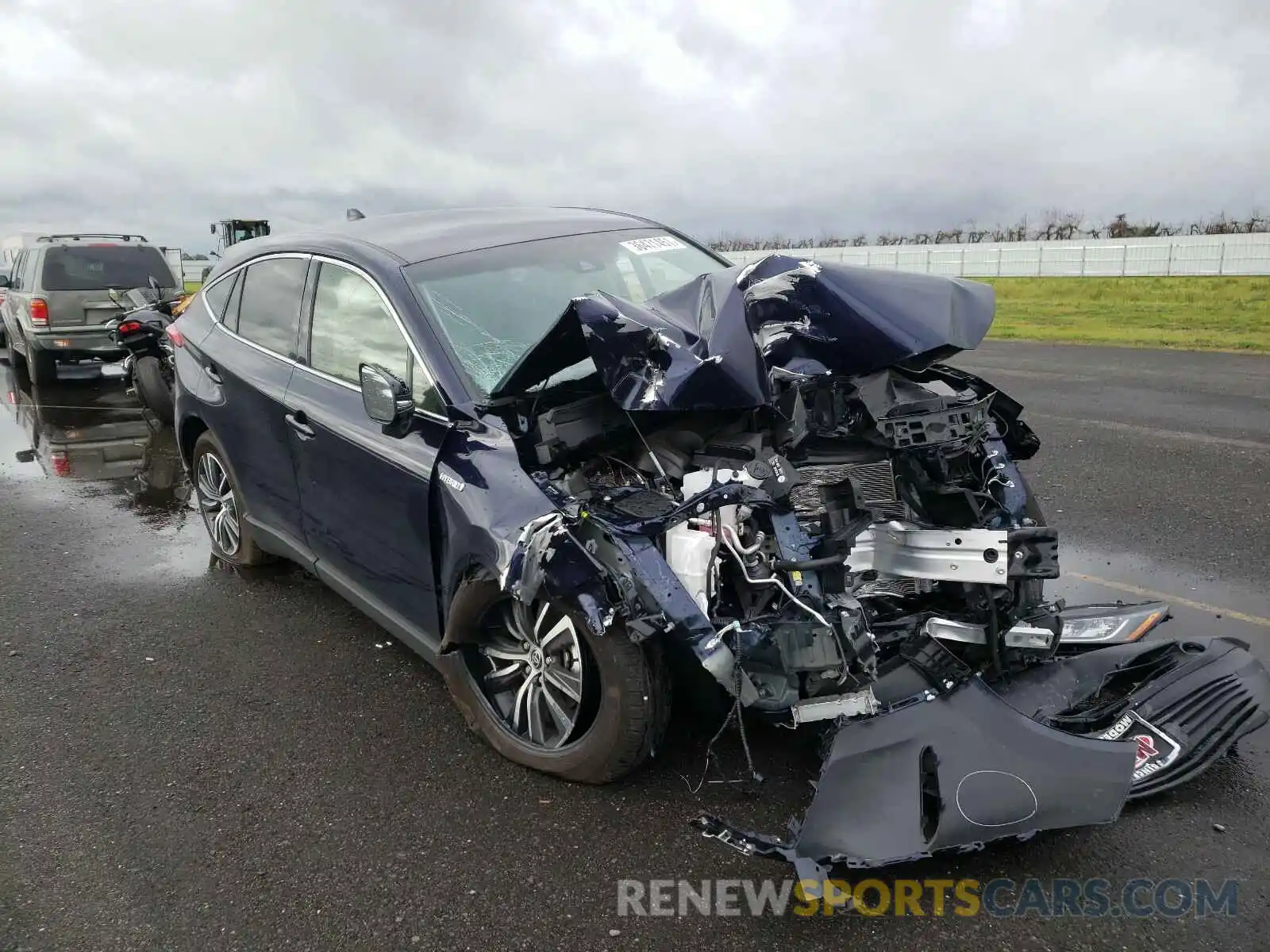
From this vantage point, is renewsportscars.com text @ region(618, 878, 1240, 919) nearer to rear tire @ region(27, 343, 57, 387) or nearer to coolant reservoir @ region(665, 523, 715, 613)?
coolant reservoir @ region(665, 523, 715, 613)

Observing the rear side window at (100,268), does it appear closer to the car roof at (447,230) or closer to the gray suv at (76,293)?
the gray suv at (76,293)

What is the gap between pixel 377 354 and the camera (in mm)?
3666

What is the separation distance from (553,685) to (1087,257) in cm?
3884

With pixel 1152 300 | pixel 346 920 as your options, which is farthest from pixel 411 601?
pixel 1152 300

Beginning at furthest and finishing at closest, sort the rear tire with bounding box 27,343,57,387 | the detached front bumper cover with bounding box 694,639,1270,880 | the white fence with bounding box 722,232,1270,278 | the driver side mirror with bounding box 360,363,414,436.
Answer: the white fence with bounding box 722,232,1270,278
the rear tire with bounding box 27,343,57,387
the driver side mirror with bounding box 360,363,414,436
the detached front bumper cover with bounding box 694,639,1270,880

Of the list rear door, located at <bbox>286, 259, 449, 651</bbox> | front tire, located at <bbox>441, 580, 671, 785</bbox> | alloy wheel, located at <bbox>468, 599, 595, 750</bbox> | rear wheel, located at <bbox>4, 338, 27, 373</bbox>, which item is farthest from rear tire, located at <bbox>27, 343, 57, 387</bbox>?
alloy wheel, located at <bbox>468, 599, 595, 750</bbox>

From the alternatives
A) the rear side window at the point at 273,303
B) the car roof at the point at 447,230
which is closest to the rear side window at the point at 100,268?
the car roof at the point at 447,230

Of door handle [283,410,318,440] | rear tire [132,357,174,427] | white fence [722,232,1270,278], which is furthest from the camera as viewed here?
white fence [722,232,1270,278]

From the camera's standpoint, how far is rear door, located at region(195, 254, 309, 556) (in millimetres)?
4219

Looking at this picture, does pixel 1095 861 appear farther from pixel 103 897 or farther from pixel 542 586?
pixel 103 897

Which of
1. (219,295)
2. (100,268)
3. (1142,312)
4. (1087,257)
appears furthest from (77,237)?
(1087,257)

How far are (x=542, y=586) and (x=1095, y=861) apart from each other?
6.05 feet

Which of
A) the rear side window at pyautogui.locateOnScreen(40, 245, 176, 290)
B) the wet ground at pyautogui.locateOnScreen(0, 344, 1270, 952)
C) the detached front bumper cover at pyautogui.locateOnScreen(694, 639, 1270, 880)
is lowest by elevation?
the wet ground at pyautogui.locateOnScreen(0, 344, 1270, 952)

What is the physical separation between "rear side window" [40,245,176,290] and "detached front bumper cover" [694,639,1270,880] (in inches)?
505
